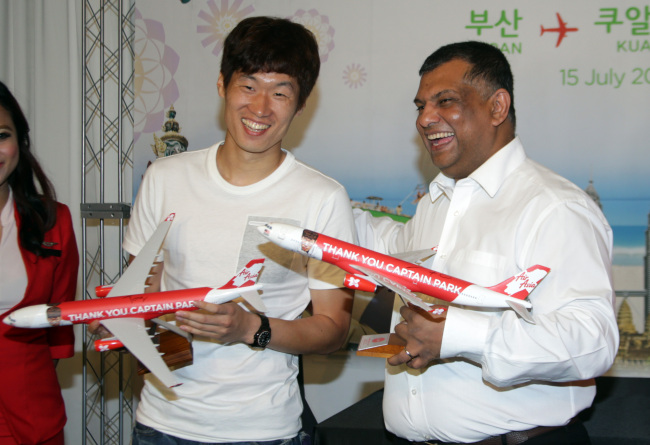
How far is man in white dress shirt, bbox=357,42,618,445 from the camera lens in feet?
6.32

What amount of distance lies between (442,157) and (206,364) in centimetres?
135

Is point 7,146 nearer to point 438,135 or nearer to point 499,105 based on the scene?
point 438,135

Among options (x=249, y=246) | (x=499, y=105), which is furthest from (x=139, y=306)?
(x=499, y=105)

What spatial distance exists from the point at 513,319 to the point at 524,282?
5.6 inches

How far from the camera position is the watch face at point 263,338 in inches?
86.4

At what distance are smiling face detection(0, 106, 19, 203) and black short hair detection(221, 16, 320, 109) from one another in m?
1.21

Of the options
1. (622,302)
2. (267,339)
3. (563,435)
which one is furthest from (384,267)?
(622,302)

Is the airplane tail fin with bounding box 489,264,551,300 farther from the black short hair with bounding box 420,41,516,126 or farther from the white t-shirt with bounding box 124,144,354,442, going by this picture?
the black short hair with bounding box 420,41,516,126

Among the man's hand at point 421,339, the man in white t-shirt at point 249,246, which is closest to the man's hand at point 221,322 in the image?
the man in white t-shirt at point 249,246

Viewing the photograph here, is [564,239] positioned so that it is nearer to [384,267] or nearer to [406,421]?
[384,267]

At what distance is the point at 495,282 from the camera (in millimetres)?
2213

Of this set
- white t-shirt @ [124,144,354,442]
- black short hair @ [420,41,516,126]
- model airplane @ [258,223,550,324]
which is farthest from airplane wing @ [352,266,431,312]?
black short hair @ [420,41,516,126]

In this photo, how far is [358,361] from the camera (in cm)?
426

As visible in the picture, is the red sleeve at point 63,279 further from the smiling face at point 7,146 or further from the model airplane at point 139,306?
the model airplane at point 139,306
